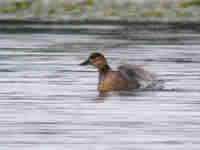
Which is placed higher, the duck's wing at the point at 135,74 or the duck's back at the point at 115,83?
the duck's wing at the point at 135,74

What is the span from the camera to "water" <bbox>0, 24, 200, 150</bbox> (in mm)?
11703

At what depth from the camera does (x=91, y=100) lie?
1503cm

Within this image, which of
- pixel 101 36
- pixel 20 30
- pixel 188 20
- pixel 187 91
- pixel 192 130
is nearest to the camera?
pixel 192 130

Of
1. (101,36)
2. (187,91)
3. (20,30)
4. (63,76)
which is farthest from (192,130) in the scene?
(20,30)

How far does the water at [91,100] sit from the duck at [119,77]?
0.88 ft

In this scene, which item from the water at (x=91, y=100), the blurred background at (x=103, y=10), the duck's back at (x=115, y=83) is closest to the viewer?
→ the water at (x=91, y=100)

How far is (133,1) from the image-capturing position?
3628cm

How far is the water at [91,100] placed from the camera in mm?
11703

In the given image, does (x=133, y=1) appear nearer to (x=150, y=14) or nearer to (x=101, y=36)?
(x=150, y=14)

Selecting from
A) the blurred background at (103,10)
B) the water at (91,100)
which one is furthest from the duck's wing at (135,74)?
the blurred background at (103,10)

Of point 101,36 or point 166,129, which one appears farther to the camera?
point 101,36

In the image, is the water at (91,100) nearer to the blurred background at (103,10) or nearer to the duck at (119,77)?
the duck at (119,77)

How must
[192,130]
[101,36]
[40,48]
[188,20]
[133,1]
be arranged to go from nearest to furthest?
1. [192,130]
2. [40,48]
3. [101,36]
4. [188,20]
5. [133,1]

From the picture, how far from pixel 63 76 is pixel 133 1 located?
1857 centimetres
